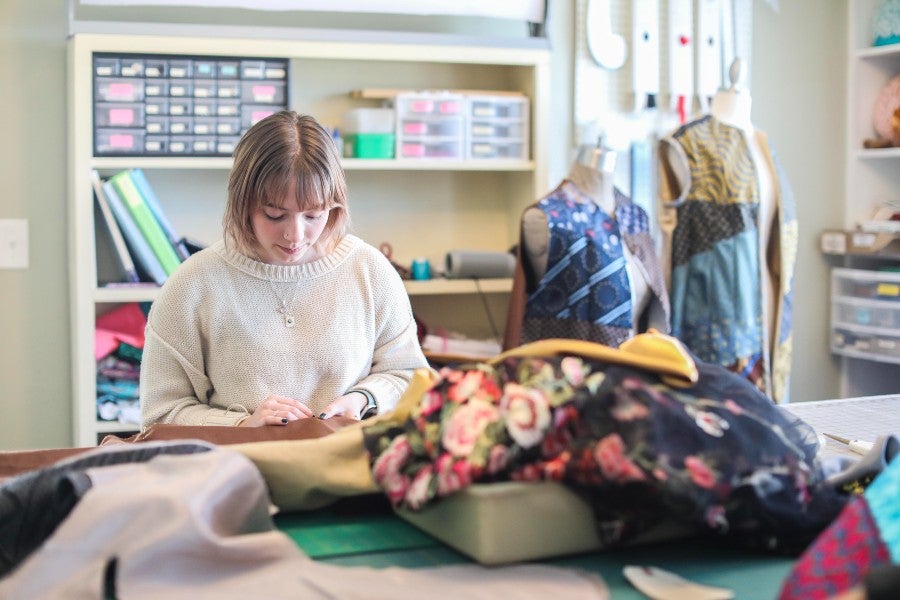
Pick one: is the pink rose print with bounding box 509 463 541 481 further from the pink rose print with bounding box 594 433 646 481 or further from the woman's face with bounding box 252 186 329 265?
the woman's face with bounding box 252 186 329 265

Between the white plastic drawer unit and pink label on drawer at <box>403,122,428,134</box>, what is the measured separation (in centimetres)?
155

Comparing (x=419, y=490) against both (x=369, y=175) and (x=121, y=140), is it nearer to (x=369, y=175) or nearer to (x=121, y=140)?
(x=121, y=140)

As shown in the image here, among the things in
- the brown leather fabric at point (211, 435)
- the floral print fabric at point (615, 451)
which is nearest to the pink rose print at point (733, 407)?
the floral print fabric at point (615, 451)

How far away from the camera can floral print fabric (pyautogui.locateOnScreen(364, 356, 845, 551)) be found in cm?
96

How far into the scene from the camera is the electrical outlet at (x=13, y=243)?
3.09 meters

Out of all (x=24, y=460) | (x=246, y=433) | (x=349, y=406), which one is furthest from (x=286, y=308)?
(x=24, y=460)

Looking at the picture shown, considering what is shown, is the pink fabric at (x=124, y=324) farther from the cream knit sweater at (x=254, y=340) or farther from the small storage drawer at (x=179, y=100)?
the cream knit sweater at (x=254, y=340)

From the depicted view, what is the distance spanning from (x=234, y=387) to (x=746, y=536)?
1.04 m

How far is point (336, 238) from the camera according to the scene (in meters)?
1.98

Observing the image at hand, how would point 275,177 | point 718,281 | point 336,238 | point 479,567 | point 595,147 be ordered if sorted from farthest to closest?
1. point 718,281
2. point 595,147
3. point 336,238
4. point 275,177
5. point 479,567

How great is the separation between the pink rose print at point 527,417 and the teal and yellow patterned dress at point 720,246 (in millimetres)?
2096

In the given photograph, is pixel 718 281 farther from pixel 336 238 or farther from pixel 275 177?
pixel 275 177

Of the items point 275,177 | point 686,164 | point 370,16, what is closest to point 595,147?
point 686,164

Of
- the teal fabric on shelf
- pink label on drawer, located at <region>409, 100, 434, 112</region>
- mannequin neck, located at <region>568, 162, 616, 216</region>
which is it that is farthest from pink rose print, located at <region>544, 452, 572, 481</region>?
pink label on drawer, located at <region>409, 100, 434, 112</region>
